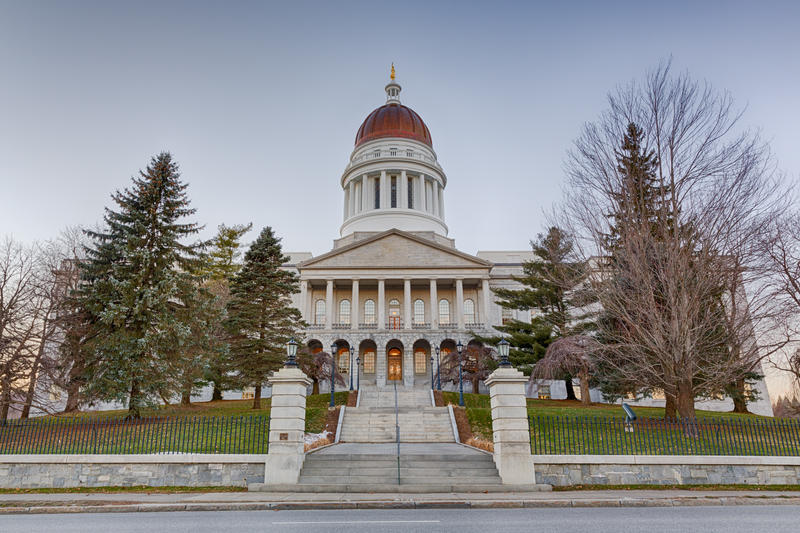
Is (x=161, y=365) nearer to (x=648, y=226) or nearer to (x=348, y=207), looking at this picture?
(x=648, y=226)

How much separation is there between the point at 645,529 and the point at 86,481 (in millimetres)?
12052

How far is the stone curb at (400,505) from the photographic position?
10062 millimetres

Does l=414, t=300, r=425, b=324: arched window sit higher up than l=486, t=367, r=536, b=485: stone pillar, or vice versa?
l=414, t=300, r=425, b=324: arched window

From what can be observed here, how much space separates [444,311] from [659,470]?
3656cm

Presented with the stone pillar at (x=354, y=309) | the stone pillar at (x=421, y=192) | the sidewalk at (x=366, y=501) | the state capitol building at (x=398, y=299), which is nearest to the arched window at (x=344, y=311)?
the state capitol building at (x=398, y=299)

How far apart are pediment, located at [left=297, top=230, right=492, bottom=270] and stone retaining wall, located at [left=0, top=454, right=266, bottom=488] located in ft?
111

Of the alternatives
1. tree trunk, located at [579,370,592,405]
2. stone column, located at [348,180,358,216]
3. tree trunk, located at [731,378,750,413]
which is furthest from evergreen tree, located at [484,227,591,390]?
stone column, located at [348,180,358,216]

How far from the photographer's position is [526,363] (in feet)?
99.7

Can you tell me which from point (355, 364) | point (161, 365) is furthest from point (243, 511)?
point (355, 364)

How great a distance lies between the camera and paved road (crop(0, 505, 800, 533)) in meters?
7.72

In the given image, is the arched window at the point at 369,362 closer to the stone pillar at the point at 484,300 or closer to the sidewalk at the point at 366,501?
the stone pillar at the point at 484,300

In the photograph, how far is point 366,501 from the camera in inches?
401

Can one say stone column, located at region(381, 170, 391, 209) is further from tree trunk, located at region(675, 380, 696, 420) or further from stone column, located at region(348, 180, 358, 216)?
tree trunk, located at region(675, 380, 696, 420)

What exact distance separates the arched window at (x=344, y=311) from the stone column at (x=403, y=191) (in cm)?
1581
